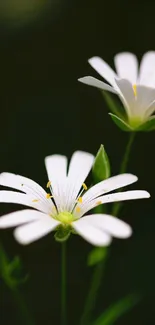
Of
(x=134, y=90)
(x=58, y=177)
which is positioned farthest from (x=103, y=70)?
(x=58, y=177)

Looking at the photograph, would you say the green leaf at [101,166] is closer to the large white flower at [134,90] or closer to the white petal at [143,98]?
the large white flower at [134,90]

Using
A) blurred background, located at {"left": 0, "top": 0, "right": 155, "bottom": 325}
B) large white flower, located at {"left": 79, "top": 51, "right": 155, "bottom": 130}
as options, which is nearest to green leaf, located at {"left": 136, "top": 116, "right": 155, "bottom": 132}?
large white flower, located at {"left": 79, "top": 51, "right": 155, "bottom": 130}

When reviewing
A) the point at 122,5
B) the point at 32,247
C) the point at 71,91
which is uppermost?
the point at 122,5

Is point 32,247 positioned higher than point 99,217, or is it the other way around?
point 99,217

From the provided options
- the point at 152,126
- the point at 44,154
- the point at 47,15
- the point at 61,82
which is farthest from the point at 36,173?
the point at 152,126

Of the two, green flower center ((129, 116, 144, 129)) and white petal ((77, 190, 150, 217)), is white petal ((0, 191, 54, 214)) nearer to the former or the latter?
white petal ((77, 190, 150, 217))

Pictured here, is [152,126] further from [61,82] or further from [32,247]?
[61,82]

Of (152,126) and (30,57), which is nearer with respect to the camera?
(152,126)
